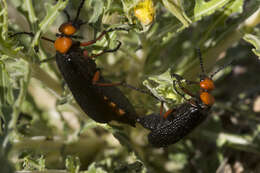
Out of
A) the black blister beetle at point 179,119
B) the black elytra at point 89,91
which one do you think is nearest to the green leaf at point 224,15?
the black blister beetle at point 179,119

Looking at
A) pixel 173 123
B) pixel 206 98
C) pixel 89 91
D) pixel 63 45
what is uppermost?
pixel 63 45

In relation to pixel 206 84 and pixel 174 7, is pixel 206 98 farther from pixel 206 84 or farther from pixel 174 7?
pixel 174 7

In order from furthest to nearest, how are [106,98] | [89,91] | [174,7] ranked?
→ [106,98] → [89,91] → [174,7]

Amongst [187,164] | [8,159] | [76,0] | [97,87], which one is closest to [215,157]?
[187,164]

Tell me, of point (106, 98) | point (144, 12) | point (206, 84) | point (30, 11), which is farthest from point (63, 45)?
point (206, 84)

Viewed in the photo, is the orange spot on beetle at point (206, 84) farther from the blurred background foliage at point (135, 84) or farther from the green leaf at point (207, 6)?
the green leaf at point (207, 6)

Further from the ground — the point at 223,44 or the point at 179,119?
the point at 223,44

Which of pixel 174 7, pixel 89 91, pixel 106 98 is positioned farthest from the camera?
pixel 106 98
